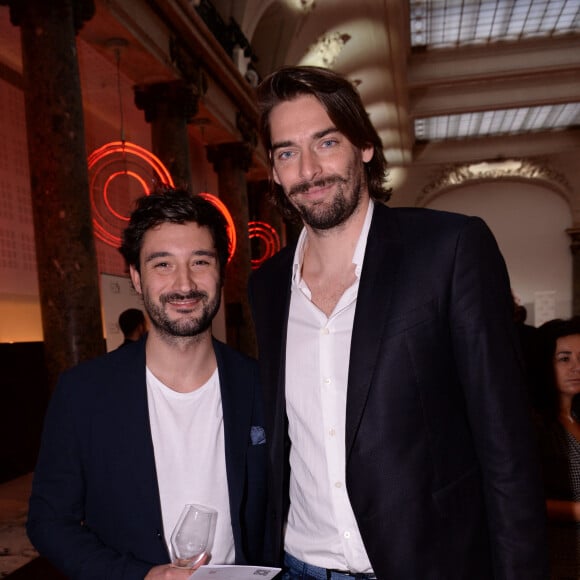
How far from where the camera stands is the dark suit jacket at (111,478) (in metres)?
1.91

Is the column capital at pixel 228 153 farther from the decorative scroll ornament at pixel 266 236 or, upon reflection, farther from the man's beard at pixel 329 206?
the man's beard at pixel 329 206

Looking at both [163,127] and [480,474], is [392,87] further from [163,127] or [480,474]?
[480,474]

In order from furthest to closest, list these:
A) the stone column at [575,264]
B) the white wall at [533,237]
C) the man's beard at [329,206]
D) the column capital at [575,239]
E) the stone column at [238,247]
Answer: the white wall at [533,237] < the column capital at [575,239] < the stone column at [575,264] < the stone column at [238,247] < the man's beard at [329,206]

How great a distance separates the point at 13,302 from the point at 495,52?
42.6 feet

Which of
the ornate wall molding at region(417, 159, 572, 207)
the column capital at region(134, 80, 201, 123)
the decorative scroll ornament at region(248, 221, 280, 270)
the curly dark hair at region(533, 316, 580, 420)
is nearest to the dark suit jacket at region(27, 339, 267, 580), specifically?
the curly dark hair at region(533, 316, 580, 420)


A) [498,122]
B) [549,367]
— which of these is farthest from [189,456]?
[498,122]

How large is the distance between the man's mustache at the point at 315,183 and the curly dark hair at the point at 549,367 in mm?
1915

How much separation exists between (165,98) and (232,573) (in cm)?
781

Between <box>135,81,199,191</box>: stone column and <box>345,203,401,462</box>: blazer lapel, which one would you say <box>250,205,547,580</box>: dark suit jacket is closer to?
<box>345,203,401,462</box>: blazer lapel

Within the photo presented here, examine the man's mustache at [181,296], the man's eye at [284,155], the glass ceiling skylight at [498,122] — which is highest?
the glass ceiling skylight at [498,122]

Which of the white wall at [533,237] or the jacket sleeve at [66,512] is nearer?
the jacket sleeve at [66,512]

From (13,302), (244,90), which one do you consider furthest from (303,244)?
(244,90)

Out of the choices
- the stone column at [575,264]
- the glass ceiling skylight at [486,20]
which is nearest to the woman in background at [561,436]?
the glass ceiling skylight at [486,20]

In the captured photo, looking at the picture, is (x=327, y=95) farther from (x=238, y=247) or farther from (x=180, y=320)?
(x=238, y=247)
